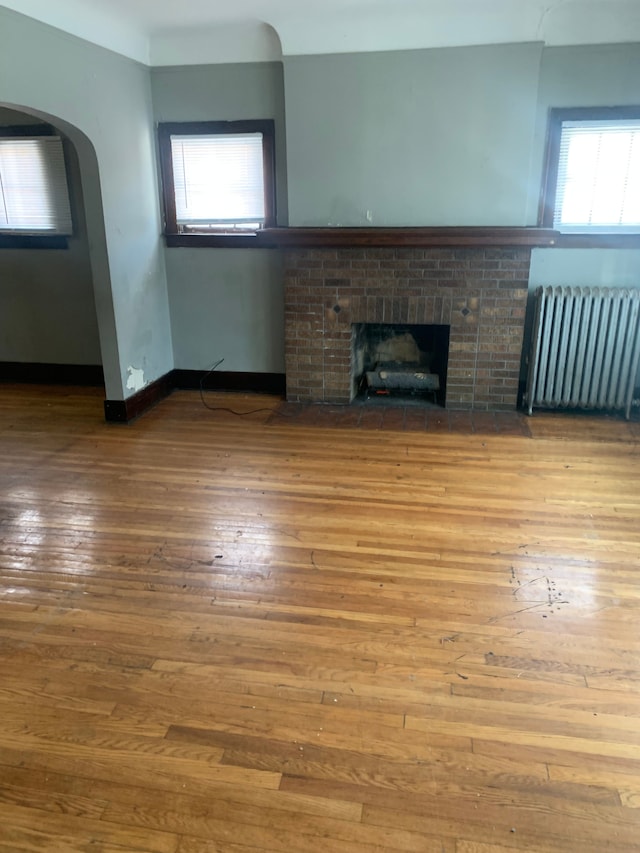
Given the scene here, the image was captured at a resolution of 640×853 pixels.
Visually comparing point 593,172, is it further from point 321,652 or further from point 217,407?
point 321,652

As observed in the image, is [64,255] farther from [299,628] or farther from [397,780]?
[397,780]

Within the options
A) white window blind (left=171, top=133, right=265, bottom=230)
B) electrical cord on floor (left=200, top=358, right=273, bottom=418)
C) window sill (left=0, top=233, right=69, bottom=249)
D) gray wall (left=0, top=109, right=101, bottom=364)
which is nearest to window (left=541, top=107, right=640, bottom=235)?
white window blind (left=171, top=133, right=265, bottom=230)

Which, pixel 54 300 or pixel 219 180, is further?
pixel 54 300

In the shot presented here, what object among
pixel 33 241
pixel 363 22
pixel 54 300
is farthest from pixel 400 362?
pixel 33 241

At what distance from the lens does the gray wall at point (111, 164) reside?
3.47 metres

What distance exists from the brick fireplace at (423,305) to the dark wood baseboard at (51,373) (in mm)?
1896

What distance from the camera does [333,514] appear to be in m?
3.28

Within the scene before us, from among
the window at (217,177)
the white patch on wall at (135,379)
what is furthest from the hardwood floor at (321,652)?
the window at (217,177)

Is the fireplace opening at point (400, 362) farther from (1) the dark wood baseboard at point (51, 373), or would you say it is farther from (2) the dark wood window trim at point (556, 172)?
(1) the dark wood baseboard at point (51, 373)

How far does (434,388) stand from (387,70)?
2.27 m

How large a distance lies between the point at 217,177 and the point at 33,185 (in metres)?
1.57

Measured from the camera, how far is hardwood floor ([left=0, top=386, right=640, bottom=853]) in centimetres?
169

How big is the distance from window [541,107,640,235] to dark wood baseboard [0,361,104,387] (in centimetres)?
392

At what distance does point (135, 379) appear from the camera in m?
4.73
